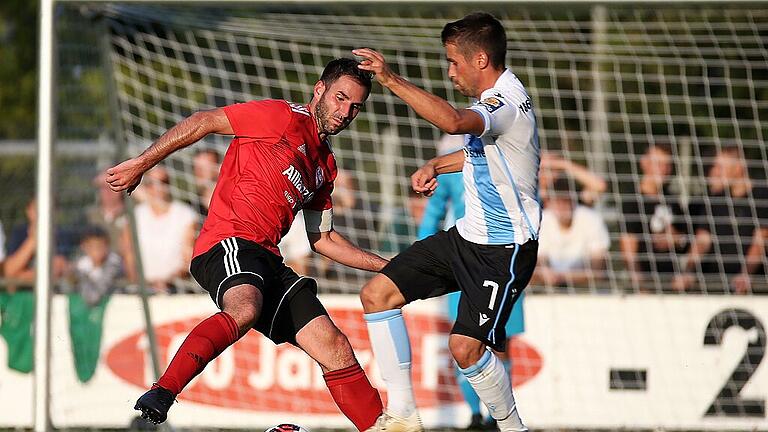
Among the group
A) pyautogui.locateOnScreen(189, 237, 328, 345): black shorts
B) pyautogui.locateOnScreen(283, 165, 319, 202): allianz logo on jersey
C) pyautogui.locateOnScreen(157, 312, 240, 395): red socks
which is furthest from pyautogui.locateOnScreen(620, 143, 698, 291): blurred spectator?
pyautogui.locateOnScreen(157, 312, 240, 395): red socks

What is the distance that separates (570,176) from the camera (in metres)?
11.2

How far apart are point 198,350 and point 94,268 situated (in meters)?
5.07

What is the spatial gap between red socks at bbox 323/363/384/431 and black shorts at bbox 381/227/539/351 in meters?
0.56

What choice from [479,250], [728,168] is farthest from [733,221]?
[479,250]

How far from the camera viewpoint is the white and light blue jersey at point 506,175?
5930 mm

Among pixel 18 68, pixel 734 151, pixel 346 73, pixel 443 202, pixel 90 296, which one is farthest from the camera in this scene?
pixel 18 68

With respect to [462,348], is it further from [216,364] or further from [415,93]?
[216,364]

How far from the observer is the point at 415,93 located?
5.27 metres

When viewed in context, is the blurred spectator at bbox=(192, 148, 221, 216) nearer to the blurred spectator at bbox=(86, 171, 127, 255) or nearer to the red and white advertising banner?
the blurred spectator at bbox=(86, 171, 127, 255)

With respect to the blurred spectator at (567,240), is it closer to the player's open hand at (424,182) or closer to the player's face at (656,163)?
the player's face at (656,163)

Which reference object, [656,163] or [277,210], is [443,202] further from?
[277,210]

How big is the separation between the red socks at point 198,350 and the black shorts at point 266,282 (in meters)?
0.31

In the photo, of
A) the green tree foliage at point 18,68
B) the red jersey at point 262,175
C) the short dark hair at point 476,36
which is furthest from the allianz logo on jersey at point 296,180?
the green tree foliage at point 18,68

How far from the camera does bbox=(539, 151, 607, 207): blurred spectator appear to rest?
10961 mm
